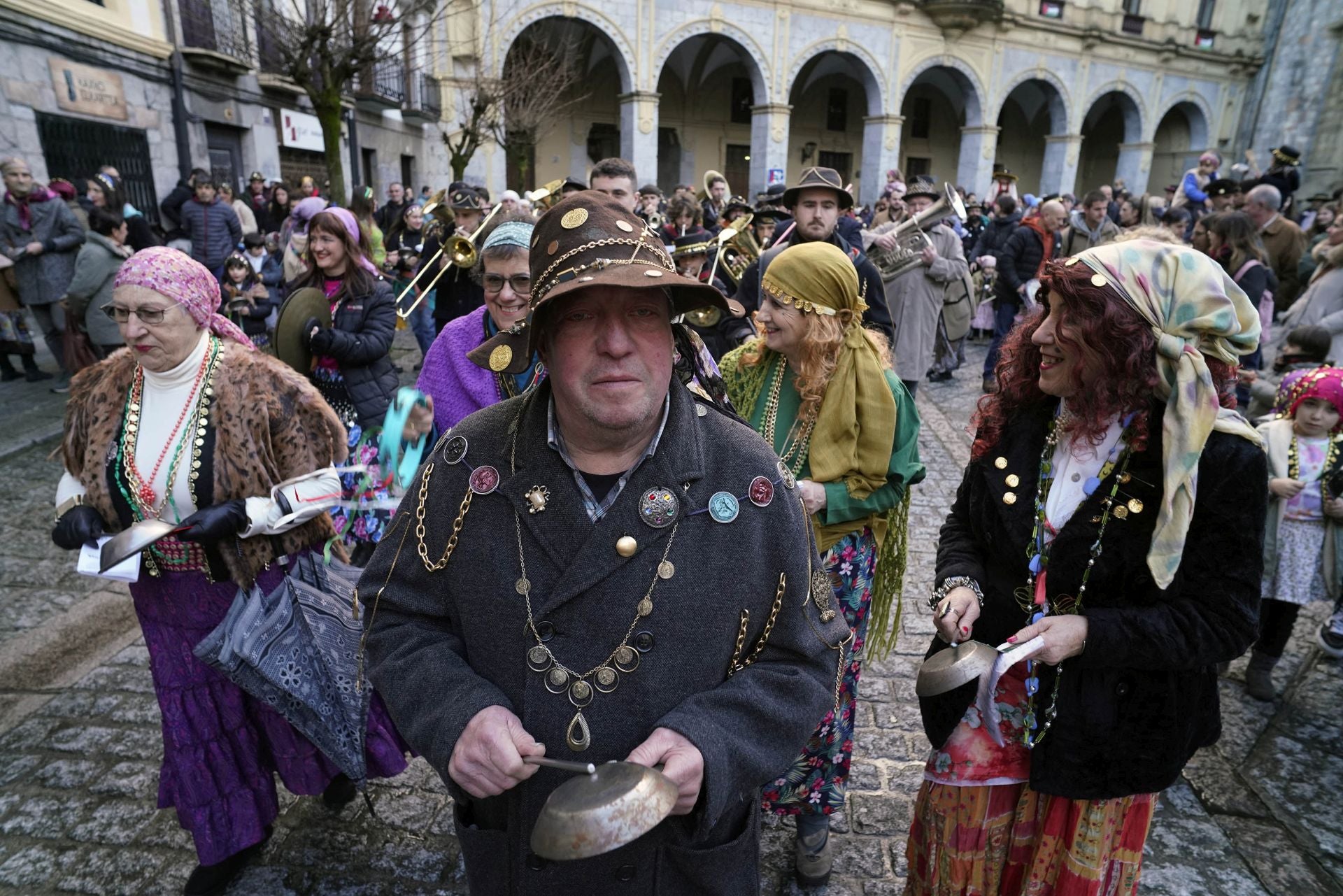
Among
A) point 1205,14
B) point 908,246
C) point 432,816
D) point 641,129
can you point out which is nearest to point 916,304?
point 908,246

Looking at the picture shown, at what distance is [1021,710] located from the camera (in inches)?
86.3

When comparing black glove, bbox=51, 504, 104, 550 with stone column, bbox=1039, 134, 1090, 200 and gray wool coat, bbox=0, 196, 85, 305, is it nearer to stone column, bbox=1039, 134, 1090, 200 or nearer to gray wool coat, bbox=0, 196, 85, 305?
gray wool coat, bbox=0, 196, 85, 305

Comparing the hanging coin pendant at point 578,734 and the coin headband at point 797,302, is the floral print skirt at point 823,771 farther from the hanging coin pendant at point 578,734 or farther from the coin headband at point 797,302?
the hanging coin pendant at point 578,734

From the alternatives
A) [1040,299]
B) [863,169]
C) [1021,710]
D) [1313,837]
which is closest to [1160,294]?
[1040,299]

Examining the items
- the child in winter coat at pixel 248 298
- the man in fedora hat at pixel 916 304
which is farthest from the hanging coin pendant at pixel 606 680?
the child in winter coat at pixel 248 298

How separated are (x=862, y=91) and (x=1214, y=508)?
37.5 m

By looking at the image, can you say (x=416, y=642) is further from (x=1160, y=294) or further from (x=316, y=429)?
(x=1160, y=294)

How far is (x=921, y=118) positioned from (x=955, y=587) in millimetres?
39095

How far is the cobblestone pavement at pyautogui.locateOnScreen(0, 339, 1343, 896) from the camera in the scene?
2.81 m

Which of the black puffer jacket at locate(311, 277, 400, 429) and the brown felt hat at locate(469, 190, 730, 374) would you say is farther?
the black puffer jacket at locate(311, 277, 400, 429)

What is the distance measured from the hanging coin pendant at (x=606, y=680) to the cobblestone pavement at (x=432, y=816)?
5.69ft

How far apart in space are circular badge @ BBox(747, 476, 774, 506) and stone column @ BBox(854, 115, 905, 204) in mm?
28961

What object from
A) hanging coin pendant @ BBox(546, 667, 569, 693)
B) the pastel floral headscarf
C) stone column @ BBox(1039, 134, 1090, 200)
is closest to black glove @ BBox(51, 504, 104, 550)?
hanging coin pendant @ BBox(546, 667, 569, 693)

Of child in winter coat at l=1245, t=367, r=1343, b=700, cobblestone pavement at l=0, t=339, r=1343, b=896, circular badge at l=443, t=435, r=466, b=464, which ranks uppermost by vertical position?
circular badge at l=443, t=435, r=466, b=464
